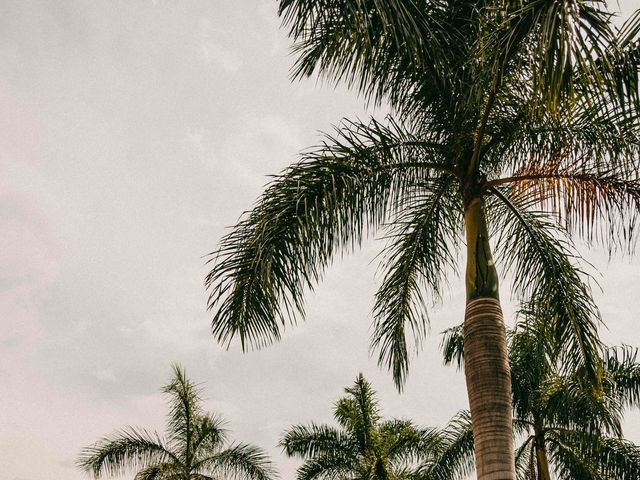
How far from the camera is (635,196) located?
7125mm

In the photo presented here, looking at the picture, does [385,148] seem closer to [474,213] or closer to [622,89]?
[474,213]

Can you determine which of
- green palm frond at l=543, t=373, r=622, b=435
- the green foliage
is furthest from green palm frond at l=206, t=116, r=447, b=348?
green palm frond at l=543, t=373, r=622, b=435

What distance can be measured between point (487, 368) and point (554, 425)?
10449mm

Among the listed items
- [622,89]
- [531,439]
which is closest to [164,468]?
[531,439]

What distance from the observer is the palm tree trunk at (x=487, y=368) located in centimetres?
619

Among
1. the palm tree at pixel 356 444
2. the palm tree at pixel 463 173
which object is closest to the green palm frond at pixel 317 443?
the palm tree at pixel 356 444

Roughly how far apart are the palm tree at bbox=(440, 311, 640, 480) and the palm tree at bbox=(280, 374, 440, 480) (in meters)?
2.80

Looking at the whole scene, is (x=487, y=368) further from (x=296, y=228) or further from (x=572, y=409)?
(x=572, y=409)

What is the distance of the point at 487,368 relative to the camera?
6.36m

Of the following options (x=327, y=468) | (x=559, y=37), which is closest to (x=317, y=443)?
(x=327, y=468)

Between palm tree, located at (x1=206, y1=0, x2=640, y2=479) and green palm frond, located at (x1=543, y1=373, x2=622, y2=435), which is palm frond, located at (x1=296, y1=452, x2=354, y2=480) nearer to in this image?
green palm frond, located at (x1=543, y1=373, x2=622, y2=435)

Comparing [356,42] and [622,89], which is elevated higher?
[356,42]

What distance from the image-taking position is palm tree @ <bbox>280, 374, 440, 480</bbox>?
18.7m

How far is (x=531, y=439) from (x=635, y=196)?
10425 millimetres
